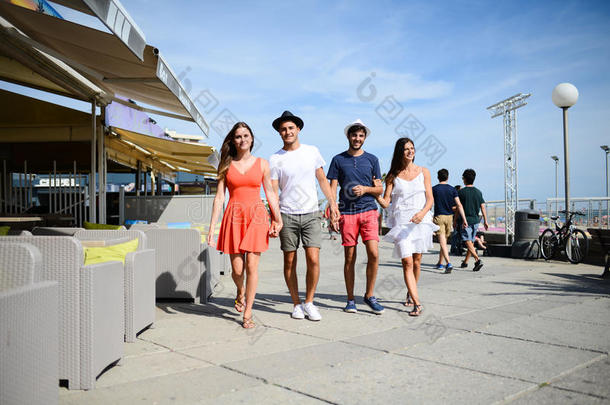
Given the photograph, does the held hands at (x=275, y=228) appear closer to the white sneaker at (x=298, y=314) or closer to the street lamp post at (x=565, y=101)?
the white sneaker at (x=298, y=314)

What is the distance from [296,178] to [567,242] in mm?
7606

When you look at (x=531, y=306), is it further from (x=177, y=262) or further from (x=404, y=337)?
(x=177, y=262)

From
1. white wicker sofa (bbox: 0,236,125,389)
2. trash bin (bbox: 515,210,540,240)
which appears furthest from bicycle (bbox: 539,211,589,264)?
white wicker sofa (bbox: 0,236,125,389)

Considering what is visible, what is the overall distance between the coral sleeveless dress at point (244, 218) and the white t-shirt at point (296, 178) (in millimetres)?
306

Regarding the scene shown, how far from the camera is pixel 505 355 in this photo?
126 inches

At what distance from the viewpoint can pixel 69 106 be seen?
348 inches

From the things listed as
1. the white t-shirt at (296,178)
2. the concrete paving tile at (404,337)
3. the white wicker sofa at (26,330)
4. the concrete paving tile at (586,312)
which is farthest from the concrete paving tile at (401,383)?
the concrete paving tile at (586,312)

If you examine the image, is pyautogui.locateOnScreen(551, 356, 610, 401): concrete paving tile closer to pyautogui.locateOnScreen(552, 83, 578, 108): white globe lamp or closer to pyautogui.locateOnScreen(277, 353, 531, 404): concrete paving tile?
pyautogui.locateOnScreen(277, 353, 531, 404): concrete paving tile

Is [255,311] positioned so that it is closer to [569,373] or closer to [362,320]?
[362,320]

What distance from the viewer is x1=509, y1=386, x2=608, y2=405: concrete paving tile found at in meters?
2.39

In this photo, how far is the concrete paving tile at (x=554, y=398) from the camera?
2387mm

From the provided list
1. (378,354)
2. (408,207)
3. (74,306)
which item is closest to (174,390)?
(74,306)

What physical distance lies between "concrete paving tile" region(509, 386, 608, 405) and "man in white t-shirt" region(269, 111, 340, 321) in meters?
2.34

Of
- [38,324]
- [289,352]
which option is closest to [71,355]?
[38,324]
